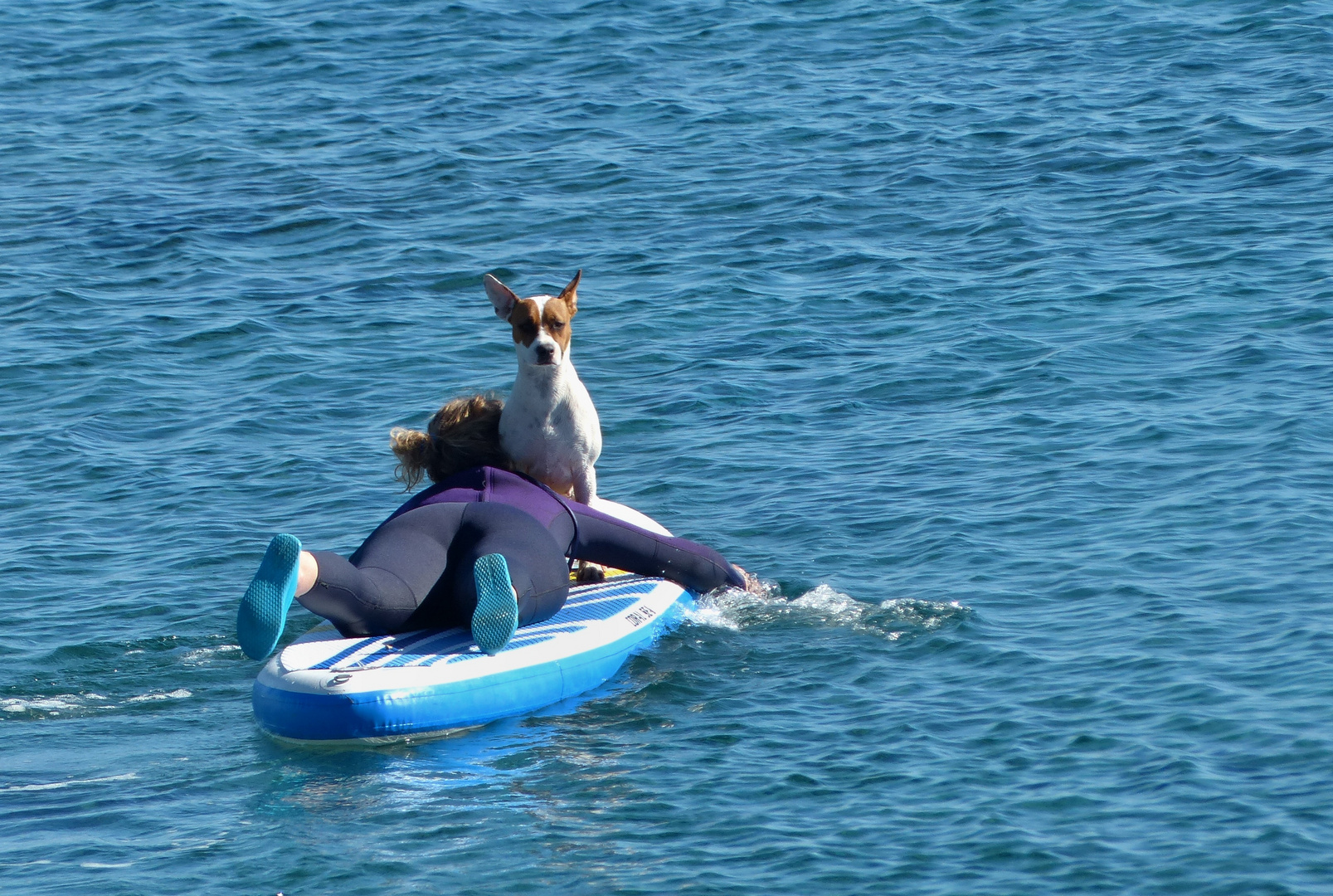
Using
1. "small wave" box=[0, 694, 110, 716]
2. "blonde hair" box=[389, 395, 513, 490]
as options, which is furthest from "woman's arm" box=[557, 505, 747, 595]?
"small wave" box=[0, 694, 110, 716]

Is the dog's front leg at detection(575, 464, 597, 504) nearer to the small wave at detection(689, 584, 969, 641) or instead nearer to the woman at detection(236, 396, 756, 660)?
the woman at detection(236, 396, 756, 660)

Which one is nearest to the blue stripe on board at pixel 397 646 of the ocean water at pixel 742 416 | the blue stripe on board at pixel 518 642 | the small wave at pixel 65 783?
the blue stripe on board at pixel 518 642

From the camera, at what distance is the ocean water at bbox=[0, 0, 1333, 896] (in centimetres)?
694

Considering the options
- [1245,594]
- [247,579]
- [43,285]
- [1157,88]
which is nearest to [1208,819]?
[1245,594]

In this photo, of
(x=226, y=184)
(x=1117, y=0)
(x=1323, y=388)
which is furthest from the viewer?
(x=1117, y=0)

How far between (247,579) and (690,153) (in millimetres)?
10308

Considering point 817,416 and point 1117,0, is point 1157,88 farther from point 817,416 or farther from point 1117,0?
point 817,416

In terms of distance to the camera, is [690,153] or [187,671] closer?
[187,671]

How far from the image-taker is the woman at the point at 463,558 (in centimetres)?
732

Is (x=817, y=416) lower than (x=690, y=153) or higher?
lower

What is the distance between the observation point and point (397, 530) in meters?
8.03

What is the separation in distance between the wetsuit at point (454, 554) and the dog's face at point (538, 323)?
0.62 m

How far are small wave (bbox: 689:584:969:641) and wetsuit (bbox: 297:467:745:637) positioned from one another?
0.87 metres

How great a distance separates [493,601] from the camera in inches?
295
